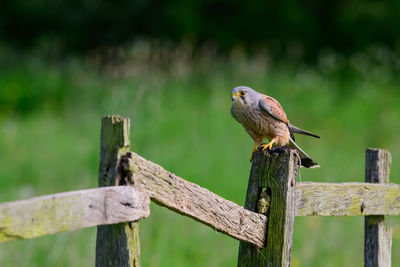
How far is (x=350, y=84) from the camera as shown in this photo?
31.7ft

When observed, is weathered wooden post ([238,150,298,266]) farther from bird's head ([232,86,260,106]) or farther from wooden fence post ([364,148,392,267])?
wooden fence post ([364,148,392,267])

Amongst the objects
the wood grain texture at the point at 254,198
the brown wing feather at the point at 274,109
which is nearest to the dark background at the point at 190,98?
the brown wing feather at the point at 274,109

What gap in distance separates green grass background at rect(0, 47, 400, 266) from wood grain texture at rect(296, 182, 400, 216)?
123 centimetres

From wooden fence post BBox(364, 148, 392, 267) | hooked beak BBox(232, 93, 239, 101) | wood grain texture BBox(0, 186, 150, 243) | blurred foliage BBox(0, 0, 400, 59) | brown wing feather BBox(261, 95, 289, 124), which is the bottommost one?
wood grain texture BBox(0, 186, 150, 243)

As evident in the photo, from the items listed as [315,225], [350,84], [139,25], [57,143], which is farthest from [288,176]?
[139,25]

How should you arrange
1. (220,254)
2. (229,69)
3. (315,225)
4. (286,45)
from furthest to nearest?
(286,45), (229,69), (315,225), (220,254)

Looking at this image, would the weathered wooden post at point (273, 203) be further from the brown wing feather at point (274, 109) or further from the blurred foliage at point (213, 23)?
the blurred foliage at point (213, 23)

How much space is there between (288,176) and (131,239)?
32.6 inches

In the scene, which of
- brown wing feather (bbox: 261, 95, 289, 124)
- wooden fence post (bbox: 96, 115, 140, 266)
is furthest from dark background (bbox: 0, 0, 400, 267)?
wooden fence post (bbox: 96, 115, 140, 266)

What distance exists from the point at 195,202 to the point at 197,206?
0.02m

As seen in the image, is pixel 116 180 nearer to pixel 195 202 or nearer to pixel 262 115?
pixel 195 202

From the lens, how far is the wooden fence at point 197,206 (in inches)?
66.4

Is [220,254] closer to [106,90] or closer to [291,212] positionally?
[291,212]

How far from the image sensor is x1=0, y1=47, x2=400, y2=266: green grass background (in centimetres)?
446
